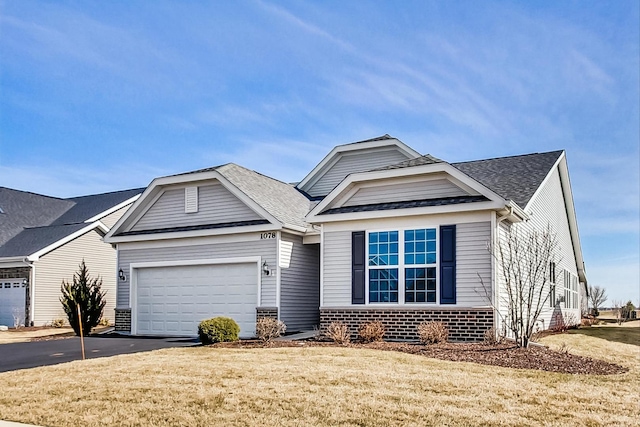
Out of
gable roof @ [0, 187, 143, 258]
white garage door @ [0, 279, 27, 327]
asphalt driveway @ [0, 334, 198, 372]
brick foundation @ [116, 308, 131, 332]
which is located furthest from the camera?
gable roof @ [0, 187, 143, 258]

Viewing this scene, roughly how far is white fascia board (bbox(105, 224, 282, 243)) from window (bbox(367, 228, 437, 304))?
325 cm

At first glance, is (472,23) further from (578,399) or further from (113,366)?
(113,366)

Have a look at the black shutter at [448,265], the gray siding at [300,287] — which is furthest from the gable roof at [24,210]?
the black shutter at [448,265]

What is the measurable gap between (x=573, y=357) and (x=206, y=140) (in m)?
12.3

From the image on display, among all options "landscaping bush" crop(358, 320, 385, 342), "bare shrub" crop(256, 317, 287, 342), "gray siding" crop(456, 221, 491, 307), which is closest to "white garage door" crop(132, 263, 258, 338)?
"bare shrub" crop(256, 317, 287, 342)

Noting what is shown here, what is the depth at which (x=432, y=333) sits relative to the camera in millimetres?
13922

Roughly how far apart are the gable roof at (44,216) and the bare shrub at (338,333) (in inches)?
648

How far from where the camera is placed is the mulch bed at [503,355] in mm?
10945

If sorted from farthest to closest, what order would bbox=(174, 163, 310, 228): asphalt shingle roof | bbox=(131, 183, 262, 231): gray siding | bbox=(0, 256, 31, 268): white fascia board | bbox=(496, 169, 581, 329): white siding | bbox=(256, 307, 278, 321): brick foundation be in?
bbox=(0, 256, 31, 268): white fascia board, bbox=(131, 183, 262, 231): gray siding, bbox=(174, 163, 310, 228): asphalt shingle roof, bbox=(256, 307, 278, 321): brick foundation, bbox=(496, 169, 581, 329): white siding

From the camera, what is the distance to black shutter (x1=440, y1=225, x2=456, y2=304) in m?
14.9

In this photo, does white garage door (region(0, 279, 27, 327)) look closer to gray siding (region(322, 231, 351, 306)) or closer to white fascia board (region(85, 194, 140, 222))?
white fascia board (region(85, 194, 140, 222))

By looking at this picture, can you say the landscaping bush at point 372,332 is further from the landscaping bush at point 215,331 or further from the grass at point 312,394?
the landscaping bush at point 215,331

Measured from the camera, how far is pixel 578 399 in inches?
325

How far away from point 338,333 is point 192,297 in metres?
6.44
